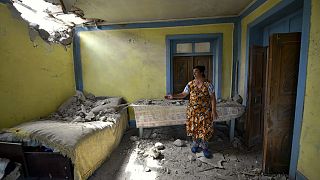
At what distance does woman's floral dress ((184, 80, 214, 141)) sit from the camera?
2.98m

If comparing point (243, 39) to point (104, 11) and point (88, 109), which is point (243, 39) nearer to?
point (104, 11)

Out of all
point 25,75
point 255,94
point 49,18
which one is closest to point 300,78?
point 255,94

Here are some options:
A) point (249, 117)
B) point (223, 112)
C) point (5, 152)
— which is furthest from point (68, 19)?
point (249, 117)

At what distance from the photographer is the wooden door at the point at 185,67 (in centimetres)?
449

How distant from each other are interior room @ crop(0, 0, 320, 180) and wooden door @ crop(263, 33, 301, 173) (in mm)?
13

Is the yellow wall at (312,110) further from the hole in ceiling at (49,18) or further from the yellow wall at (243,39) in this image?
the hole in ceiling at (49,18)

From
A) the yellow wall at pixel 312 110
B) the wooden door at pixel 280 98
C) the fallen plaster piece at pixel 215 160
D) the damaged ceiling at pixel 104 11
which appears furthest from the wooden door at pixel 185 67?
the yellow wall at pixel 312 110

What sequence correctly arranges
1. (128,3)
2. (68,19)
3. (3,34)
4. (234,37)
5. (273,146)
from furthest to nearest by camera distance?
1. (234,37)
2. (68,19)
3. (128,3)
4. (3,34)
5. (273,146)

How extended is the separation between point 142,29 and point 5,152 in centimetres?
343

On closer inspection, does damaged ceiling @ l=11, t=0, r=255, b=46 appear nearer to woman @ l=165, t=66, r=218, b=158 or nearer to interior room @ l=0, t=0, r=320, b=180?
interior room @ l=0, t=0, r=320, b=180

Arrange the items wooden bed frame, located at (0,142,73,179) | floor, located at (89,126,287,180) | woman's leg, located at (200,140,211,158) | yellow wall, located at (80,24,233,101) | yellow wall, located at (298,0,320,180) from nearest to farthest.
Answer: yellow wall, located at (298,0,320,180), wooden bed frame, located at (0,142,73,179), floor, located at (89,126,287,180), woman's leg, located at (200,140,211,158), yellow wall, located at (80,24,233,101)

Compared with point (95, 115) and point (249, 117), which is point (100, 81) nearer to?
point (95, 115)

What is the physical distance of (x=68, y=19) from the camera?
11.2 ft

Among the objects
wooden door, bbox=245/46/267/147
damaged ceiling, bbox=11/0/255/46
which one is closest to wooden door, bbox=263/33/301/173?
wooden door, bbox=245/46/267/147
